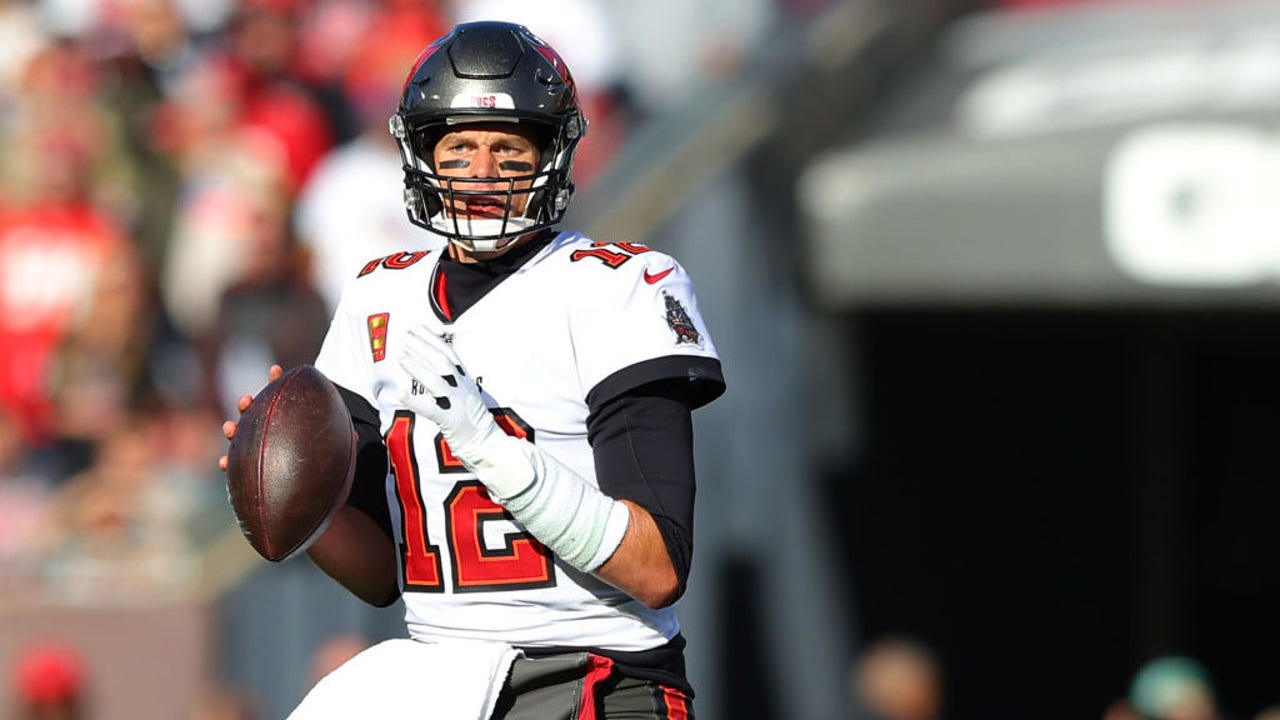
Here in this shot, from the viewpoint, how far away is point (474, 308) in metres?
3.17

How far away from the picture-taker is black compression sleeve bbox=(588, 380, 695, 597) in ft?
9.89

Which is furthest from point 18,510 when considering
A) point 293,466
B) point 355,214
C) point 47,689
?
point 293,466

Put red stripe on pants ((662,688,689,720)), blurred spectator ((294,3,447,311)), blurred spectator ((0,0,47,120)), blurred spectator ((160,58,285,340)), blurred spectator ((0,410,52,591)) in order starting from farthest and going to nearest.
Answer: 1. blurred spectator ((0,0,47,120))
2. blurred spectator ((160,58,285,340))
3. blurred spectator ((0,410,52,591))
4. blurred spectator ((294,3,447,311))
5. red stripe on pants ((662,688,689,720))

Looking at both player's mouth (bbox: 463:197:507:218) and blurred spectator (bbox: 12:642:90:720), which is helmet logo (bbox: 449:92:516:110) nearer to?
player's mouth (bbox: 463:197:507:218)

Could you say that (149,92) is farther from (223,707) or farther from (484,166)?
(484,166)

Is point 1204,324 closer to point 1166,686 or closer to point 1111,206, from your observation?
point 1111,206

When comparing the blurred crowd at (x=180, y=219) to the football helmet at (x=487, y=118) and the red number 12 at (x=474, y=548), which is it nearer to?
the football helmet at (x=487, y=118)

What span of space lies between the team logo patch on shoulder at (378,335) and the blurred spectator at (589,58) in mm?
5354

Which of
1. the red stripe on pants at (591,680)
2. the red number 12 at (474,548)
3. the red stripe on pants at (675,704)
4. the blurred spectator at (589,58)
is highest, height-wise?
the blurred spectator at (589,58)

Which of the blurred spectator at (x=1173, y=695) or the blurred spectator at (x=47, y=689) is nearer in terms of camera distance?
the blurred spectator at (x=1173, y=695)

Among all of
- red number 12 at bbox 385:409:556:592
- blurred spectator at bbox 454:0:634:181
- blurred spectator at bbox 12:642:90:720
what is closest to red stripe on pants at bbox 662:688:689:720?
red number 12 at bbox 385:409:556:592

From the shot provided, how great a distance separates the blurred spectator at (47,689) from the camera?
296 inches

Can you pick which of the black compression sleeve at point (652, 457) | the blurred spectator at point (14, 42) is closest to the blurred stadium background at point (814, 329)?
the blurred spectator at point (14, 42)

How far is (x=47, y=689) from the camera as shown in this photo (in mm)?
7512
